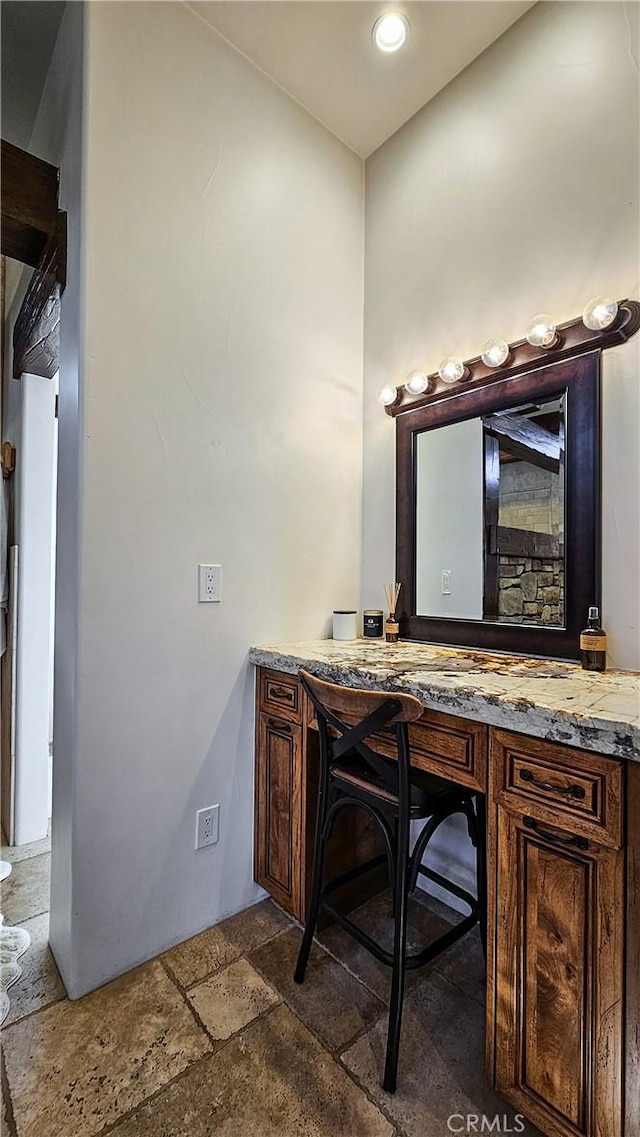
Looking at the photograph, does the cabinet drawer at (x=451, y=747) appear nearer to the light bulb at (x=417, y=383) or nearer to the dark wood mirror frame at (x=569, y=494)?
the dark wood mirror frame at (x=569, y=494)

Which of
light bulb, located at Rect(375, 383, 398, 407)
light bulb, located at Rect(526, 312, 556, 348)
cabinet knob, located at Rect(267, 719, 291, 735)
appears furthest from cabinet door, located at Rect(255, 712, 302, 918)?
light bulb, located at Rect(526, 312, 556, 348)

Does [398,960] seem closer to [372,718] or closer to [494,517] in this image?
[372,718]

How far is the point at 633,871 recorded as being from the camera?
0.86 metres

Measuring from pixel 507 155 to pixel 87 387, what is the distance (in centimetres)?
164

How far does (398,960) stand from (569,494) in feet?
4.37

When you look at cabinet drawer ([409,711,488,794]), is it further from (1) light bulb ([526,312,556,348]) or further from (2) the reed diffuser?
(1) light bulb ([526,312,556,348])

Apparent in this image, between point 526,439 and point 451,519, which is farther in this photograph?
point 451,519

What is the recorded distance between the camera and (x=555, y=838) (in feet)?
3.20

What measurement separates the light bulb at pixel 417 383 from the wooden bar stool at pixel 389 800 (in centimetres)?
124

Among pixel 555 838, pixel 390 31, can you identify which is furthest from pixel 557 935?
pixel 390 31

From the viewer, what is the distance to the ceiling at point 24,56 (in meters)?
1.57

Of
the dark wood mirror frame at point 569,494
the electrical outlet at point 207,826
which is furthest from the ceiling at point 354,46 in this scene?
the electrical outlet at point 207,826

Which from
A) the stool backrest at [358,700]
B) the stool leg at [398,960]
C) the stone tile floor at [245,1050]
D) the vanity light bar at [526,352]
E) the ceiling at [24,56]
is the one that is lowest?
the stone tile floor at [245,1050]

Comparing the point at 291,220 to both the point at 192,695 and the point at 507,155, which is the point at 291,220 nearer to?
the point at 507,155
